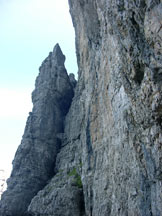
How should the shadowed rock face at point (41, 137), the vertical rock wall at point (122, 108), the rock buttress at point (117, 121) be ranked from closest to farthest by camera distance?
the vertical rock wall at point (122, 108) → the rock buttress at point (117, 121) → the shadowed rock face at point (41, 137)

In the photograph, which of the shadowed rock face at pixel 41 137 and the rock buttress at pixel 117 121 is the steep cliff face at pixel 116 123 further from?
the shadowed rock face at pixel 41 137

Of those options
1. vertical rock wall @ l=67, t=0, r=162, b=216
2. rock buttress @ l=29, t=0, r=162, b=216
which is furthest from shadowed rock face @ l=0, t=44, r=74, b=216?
vertical rock wall @ l=67, t=0, r=162, b=216

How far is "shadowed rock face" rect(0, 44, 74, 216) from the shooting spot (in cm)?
3899

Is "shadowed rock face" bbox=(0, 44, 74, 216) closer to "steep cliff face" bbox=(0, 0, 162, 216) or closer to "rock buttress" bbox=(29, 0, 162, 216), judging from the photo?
"steep cliff face" bbox=(0, 0, 162, 216)

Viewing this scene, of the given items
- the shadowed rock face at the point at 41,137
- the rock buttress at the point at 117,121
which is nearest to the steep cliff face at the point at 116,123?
the rock buttress at the point at 117,121

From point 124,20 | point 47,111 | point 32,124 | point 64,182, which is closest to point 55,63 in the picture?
point 47,111

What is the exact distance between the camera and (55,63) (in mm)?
56250

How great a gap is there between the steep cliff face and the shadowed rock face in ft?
7.15

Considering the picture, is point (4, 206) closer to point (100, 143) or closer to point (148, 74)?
point (100, 143)

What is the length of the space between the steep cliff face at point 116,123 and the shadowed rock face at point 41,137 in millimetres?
2178

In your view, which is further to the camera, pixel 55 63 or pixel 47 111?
pixel 55 63

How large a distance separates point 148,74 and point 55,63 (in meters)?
47.5

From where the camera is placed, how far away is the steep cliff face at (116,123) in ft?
35.3

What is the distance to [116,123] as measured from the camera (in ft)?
70.5
